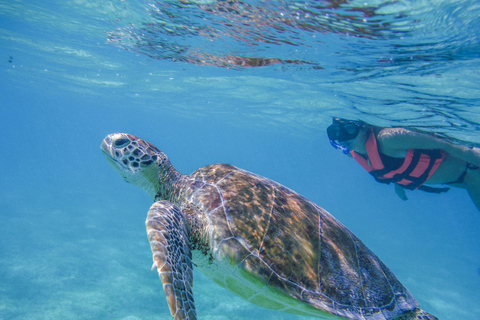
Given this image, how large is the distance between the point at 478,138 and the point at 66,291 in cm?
1672

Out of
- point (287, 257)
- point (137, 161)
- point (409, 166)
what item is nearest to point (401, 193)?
point (409, 166)

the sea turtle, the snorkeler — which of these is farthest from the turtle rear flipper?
the snorkeler

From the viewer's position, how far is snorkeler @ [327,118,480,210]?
22.1 ft

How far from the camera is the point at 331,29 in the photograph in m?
6.37

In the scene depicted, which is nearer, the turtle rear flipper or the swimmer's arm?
the turtle rear flipper

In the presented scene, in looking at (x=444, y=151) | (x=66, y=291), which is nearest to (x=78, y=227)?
(x=66, y=291)

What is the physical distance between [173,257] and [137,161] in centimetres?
190

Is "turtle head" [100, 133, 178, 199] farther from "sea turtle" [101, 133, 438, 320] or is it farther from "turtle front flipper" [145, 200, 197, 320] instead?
"turtle front flipper" [145, 200, 197, 320]

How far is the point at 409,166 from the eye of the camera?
7012mm

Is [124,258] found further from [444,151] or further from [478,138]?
[478,138]

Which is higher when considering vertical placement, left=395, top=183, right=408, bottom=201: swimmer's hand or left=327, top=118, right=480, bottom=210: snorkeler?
Result: left=327, top=118, right=480, bottom=210: snorkeler

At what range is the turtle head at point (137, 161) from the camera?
3826 millimetres

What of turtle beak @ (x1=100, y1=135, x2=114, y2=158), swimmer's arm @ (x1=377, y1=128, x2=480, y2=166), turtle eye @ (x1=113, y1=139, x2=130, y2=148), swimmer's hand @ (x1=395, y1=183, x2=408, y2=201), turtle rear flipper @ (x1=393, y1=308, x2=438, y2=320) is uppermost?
swimmer's arm @ (x1=377, y1=128, x2=480, y2=166)

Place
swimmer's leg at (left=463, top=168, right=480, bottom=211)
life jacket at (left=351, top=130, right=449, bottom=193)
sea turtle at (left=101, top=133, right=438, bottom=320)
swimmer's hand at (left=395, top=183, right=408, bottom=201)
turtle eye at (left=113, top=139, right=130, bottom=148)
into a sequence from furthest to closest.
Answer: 1. swimmer's hand at (left=395, top=183, right=408, bottom=201)
2. life jacket at (left=351, top=130, right=449, bottom=193)
3. swimmer's leg at (left=463, top=168, right=480, bottom=211)
4. turtle eye at (left=113, top=139, right=130, bottom=148)
5. sea turtle at (left=101, top=133, right=438, bottom=320)
